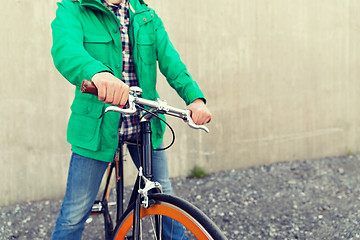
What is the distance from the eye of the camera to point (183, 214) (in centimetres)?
156

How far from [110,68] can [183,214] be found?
0.73m

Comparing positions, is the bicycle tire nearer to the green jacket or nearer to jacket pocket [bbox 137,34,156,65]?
the green jacket

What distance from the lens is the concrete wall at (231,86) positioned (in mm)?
3762

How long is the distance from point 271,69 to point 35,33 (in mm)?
2637

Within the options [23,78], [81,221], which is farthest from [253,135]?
[81,221]

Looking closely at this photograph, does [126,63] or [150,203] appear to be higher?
[126,63]

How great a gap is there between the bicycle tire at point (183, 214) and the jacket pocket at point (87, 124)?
1.26 ft

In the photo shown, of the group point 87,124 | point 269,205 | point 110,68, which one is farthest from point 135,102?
point 269,205

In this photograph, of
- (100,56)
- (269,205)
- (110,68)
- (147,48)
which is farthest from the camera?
(269,205)

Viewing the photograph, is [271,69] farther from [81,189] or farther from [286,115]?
[81,189]

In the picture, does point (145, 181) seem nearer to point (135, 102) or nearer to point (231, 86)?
point (135, 102)

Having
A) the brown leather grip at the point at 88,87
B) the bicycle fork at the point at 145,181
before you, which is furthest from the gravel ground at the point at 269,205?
the brown leather grip at the point at 88,87

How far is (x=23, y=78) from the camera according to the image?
12.3 feet

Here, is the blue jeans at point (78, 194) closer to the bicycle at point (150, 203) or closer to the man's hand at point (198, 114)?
the bicycle at point (150, 203)
